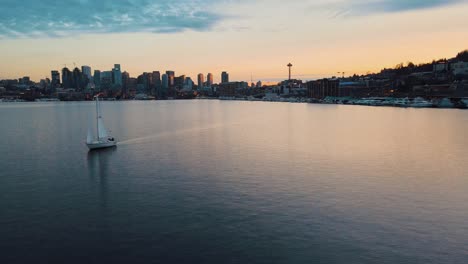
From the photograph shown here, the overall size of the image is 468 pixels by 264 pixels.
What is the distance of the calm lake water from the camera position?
14852 millimetres

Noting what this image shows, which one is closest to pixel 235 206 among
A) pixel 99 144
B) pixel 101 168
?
pixel 101 168

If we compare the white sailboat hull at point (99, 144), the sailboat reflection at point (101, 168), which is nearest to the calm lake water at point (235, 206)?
the sailboat reflection at point (101, 168)

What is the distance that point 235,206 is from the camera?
20297mm

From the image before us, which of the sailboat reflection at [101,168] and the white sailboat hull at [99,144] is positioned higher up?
the white sailboat hull at [99,144]

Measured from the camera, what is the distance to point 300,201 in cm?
2122

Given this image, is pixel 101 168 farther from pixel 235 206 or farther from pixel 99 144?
pixel 235 206

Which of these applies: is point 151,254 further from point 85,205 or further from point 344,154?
point 344,154

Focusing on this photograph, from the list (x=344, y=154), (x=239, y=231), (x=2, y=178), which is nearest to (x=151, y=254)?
(x=239, y=231)

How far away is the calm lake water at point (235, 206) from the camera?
1485 cm

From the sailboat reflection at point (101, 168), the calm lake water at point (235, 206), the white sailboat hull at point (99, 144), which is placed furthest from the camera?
the white sailboat hull at point (99, 144)

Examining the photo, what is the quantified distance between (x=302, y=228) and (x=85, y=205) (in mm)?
12363

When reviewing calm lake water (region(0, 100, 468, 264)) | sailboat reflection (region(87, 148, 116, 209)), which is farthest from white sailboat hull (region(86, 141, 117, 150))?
calm lake water (region(0, 100, 468, 264))

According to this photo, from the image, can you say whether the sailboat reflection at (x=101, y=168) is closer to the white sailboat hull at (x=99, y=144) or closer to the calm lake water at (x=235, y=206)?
the calm lake water at (x=235, y=206)

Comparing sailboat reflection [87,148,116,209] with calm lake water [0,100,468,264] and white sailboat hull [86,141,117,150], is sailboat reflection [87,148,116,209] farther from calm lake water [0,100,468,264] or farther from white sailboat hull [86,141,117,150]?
white sailboat hull [86,141,117,150]
